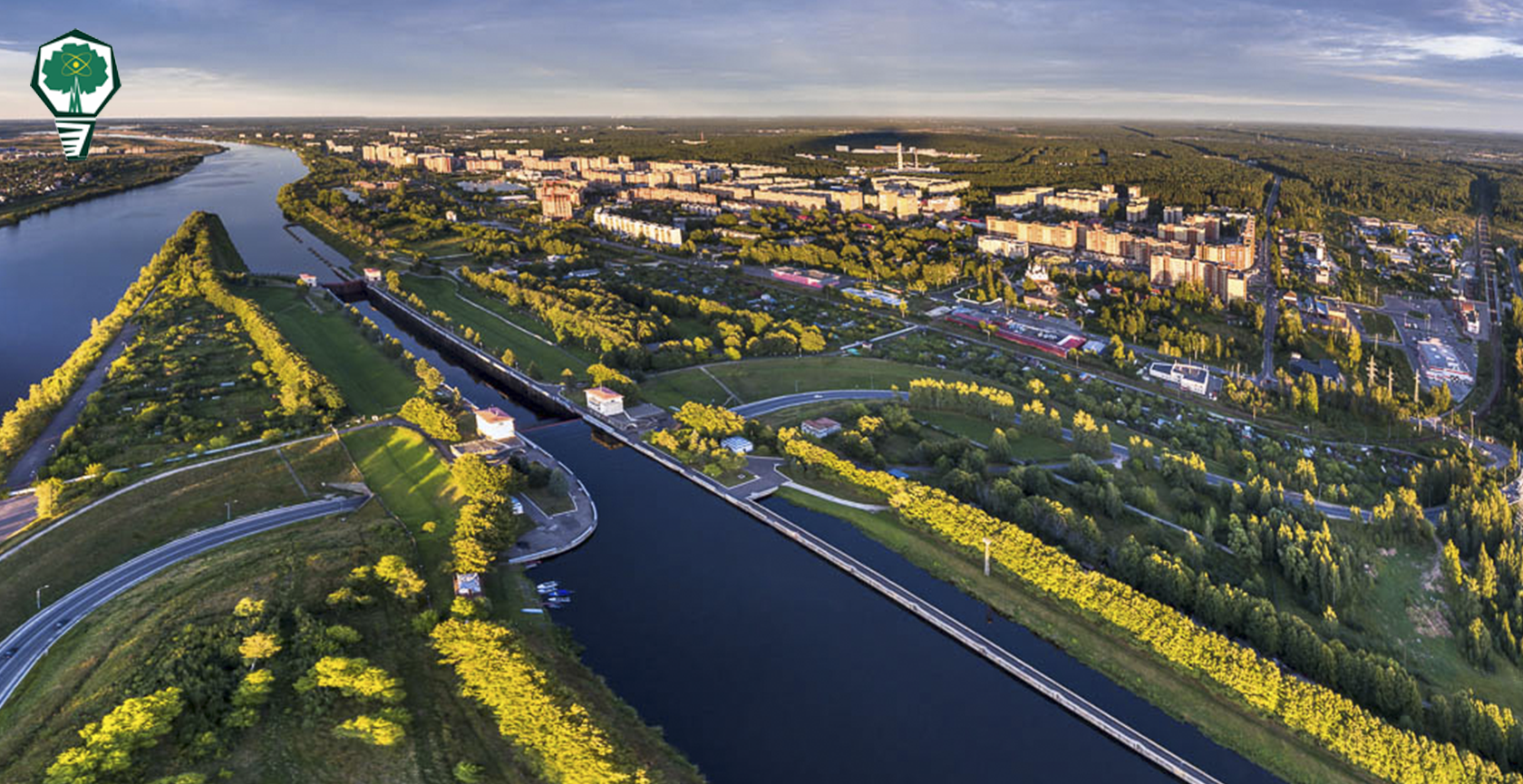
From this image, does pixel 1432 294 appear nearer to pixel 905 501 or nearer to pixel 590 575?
pixel 905 501

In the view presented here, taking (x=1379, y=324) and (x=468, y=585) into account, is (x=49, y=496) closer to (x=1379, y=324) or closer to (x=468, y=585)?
(x=468, y=585)

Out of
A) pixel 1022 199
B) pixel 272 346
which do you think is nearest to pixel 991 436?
pixel 272 346

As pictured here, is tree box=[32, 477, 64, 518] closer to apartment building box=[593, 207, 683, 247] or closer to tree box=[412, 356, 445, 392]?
tree box=[412, 356, 445, 392]

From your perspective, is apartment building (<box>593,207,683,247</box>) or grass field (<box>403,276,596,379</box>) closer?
grass field (<box>403,276,596,379</box>)

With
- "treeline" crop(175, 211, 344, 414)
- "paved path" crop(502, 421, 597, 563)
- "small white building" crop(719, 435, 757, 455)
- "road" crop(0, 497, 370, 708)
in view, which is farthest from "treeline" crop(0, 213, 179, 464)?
"small white building" crop(719, 435, 757, 455)

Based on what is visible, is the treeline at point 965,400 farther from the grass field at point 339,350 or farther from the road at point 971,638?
the grass field at point 339,350

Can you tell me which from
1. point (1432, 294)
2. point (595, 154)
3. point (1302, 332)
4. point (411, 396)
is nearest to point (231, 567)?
point (411, 396)
